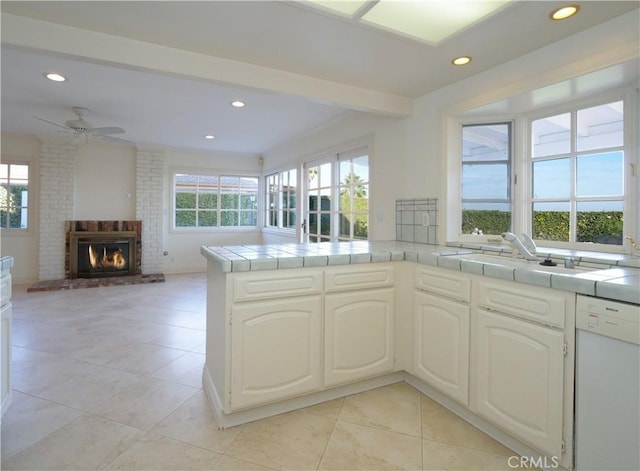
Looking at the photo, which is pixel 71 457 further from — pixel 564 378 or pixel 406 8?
pixel 406 8

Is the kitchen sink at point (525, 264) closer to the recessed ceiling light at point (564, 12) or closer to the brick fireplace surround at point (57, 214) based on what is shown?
the recessed ceiling light at point (564, 12)

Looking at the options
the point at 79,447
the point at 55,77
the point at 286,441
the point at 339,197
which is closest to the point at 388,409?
the point at 286,441

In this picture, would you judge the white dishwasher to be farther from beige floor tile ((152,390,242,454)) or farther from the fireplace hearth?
the fireplace hearth

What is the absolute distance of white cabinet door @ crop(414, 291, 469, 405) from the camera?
189cm

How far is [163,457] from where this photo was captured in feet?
5.24

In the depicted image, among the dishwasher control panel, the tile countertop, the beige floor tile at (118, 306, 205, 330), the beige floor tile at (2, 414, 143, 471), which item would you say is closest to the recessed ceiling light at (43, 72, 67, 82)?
the tile countertop

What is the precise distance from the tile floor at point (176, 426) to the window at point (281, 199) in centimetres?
333

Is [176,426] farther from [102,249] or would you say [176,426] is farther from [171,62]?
[102,249]

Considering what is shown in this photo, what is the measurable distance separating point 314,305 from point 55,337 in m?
2.67

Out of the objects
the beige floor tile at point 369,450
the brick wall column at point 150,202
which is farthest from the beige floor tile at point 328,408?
the brick wall column at point 150,202

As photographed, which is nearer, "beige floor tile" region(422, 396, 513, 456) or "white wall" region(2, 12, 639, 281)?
"beige floor tile" region(422, 396, 513, 456)

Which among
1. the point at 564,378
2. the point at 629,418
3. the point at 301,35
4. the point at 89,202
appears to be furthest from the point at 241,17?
the point at 89,202

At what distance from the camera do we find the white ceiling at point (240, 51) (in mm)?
1874

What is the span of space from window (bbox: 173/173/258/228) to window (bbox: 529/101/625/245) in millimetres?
5500
